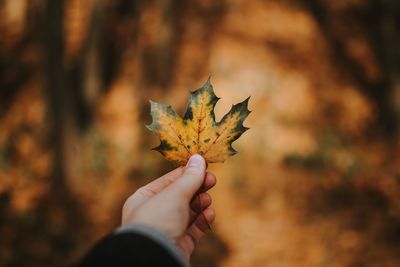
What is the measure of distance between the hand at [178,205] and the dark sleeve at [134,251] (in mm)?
134

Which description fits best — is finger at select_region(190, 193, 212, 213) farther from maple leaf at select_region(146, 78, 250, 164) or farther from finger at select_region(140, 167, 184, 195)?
maple leaf at select_region(146, 78, 250, 164)

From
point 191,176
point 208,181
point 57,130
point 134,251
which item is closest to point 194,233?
point 208,181

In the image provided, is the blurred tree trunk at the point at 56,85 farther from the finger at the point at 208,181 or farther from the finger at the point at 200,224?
the finger at the point at 208,181

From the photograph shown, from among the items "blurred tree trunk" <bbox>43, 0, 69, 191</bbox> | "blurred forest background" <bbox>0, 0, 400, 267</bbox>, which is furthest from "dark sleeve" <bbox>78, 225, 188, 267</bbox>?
"blurred tree trunk" <bbox>43, 0, 69, 191</bbox>

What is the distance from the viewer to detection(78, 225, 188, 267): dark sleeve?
1.22 m

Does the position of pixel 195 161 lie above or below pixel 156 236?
above

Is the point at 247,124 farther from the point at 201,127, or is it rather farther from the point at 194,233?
the point at 201,127

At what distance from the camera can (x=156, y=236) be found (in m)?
1.36

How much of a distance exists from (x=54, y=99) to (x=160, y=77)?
142 inches

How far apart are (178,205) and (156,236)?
0.31 m

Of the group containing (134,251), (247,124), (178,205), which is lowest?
(134,251)

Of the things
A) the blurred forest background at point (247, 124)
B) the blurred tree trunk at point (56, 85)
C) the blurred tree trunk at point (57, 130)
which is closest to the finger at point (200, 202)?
the blurred forest background at point (247, 124)

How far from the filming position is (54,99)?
6262mm

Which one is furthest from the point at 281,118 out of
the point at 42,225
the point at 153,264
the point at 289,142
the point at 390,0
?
the point at 153,264
